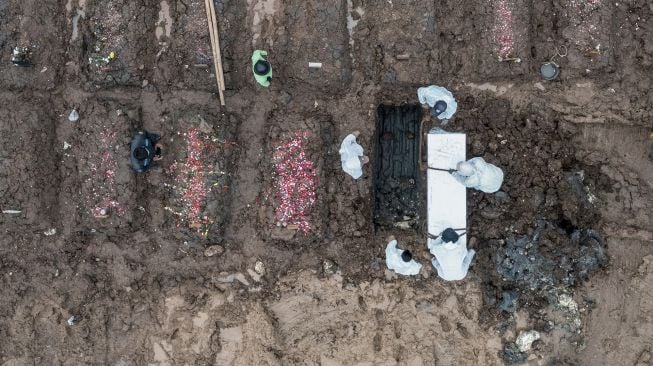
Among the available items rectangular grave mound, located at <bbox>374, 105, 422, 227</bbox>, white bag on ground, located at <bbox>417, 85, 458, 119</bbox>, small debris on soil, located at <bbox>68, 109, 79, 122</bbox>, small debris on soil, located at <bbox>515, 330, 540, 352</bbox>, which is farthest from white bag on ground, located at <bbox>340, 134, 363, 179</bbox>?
small debris on soil, located at <bbox>68, 109, 79, 122</bbox>

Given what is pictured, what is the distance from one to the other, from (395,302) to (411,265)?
21.7 inches

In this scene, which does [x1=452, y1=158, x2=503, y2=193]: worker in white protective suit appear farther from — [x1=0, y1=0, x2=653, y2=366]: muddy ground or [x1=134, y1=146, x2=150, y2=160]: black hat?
[x1=134, y1=146, x2=150, y2=160]: black hat

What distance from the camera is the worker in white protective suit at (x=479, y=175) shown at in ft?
17.8

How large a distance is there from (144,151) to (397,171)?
325cm

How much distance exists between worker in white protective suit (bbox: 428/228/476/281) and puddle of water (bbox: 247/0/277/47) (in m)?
3.27

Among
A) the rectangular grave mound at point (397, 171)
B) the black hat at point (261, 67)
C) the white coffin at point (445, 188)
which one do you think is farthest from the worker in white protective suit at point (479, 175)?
the black hat at point (261, 67)

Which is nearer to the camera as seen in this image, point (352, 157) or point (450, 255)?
point (450, 255)

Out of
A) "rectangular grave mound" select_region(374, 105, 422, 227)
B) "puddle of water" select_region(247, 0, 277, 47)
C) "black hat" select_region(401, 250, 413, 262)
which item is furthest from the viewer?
"rectangular grave mound" select_region(374, 105, 422, 227)

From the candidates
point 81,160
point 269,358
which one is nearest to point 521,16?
point 269,358

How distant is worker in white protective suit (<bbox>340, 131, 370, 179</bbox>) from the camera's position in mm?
5762

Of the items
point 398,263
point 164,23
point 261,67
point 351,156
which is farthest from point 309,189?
point 164,23

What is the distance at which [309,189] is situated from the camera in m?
5.75

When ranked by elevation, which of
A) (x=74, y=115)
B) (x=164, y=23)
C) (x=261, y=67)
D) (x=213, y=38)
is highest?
(x=164, y=23)

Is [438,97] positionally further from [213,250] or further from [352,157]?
[213,250]
